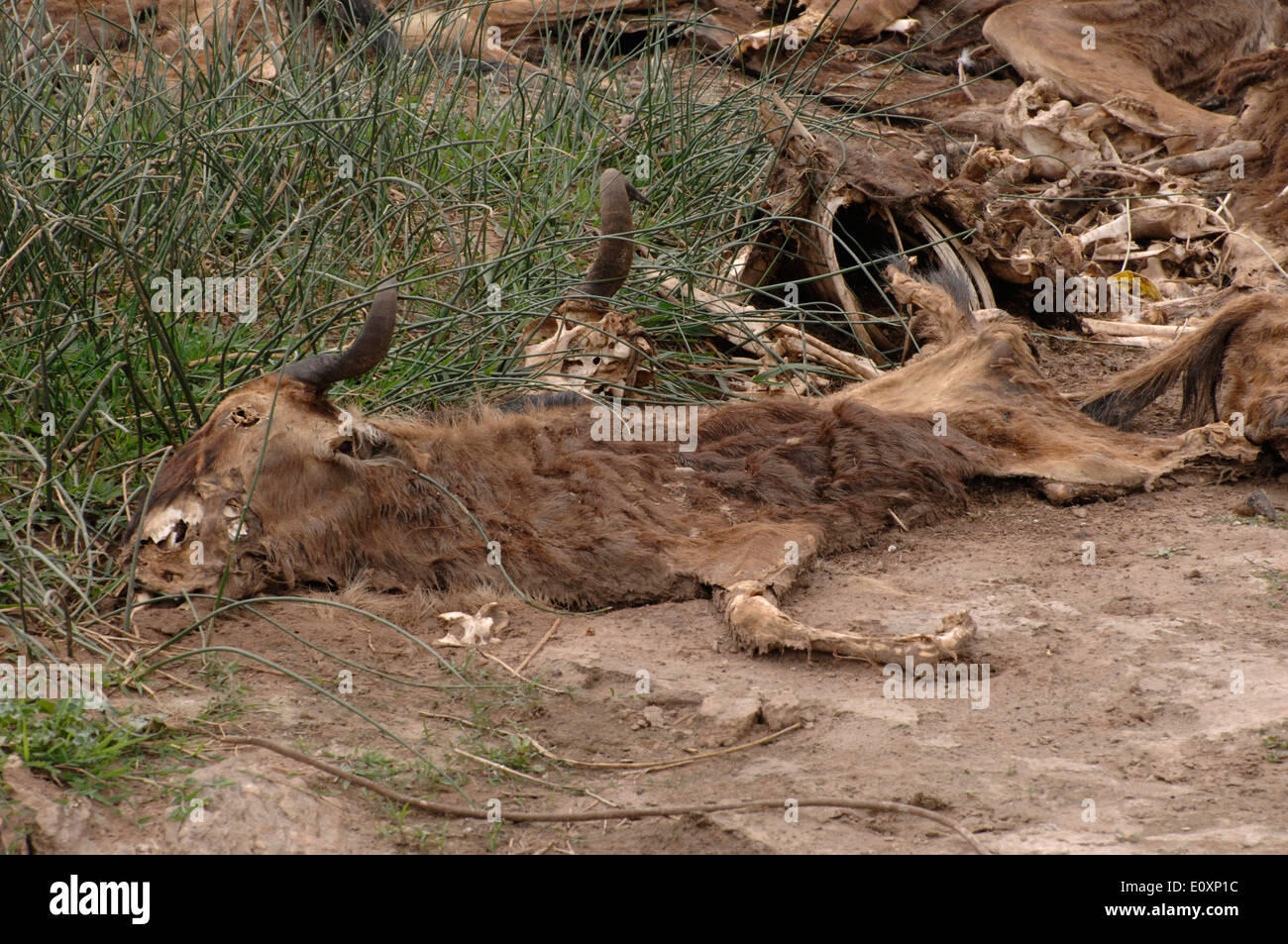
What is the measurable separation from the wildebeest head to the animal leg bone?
3.88ft

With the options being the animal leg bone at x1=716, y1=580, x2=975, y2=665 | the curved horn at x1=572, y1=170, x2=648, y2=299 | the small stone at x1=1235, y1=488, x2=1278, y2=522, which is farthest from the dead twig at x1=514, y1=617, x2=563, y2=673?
the small stone at x1=1235, y1=488, x2=1278, y2=522

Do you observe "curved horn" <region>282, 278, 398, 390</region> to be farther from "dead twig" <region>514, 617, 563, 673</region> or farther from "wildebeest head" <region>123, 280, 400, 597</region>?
"dead twig" <region>514, 617, 563, 673</region>

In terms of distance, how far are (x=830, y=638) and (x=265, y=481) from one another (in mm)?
1650

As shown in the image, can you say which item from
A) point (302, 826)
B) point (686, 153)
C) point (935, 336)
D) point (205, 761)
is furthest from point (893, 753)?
point (686, 153)

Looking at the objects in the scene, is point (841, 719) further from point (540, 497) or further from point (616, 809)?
point (540, 497)

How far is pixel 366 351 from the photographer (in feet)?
10.6

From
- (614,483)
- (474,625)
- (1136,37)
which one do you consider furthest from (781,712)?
(1136,37)

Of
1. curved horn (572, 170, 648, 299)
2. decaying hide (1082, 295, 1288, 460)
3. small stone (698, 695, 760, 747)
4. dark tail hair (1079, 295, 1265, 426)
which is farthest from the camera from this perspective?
dark tail hair (1079, 295, 1265, 426)

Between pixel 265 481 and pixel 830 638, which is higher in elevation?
pixel 265 481

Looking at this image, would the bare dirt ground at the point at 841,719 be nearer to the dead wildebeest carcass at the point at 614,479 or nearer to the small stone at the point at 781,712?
the small stone at the point at 781,712

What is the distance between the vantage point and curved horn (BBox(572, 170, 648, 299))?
3846mm

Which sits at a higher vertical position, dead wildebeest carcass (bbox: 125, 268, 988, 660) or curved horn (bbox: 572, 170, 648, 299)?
curved horn (bbox: 572, 170, 648, 299)

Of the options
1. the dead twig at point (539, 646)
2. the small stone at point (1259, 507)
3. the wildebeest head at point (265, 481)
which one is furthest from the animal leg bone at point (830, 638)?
the small stone at point (1259, 507)
